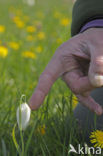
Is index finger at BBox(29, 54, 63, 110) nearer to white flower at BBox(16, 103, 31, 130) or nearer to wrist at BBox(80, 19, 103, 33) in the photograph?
white flower at BBox(16, 103, 31, 130)

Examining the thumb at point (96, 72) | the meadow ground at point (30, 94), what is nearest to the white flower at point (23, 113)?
the meadow ground at point (30, 94)

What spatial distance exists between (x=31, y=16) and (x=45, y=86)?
3988 millimetres

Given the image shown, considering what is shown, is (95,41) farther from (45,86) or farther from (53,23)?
(53,23)

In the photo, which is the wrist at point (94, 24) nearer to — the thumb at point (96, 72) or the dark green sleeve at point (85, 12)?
the dark green sleeve at point (85, 12)

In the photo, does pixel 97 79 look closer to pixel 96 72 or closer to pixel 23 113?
pixel 96 72

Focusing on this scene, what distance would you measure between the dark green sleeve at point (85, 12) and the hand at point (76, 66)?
0.08 metres

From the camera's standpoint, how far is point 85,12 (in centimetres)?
104

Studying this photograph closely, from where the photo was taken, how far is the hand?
837 millimetres

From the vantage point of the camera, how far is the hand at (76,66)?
837mm

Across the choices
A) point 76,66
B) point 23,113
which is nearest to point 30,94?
point 76,66

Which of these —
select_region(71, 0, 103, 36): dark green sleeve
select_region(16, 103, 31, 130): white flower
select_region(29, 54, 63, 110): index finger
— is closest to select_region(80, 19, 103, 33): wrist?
select_region(71, 0, 103, 36): dark green sleeve

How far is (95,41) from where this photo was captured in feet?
2.88

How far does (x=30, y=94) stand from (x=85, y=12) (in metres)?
0.70

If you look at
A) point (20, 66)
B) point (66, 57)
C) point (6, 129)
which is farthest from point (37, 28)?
point (66, 57)
